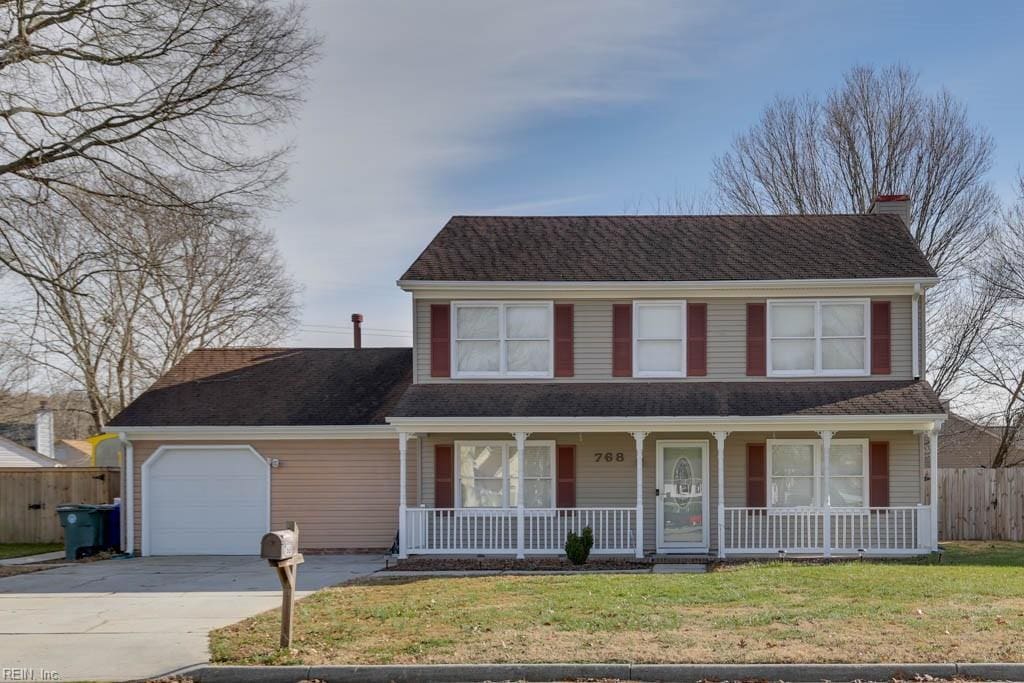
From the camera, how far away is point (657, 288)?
2055cm

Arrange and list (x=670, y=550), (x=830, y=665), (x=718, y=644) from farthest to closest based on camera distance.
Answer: (x=670, y=550), (x=718, y=644), (x=830, y=665)

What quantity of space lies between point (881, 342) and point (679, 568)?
618cm

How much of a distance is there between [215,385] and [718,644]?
50.5 feet

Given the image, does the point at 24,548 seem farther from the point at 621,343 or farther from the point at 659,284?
the point at 659,284

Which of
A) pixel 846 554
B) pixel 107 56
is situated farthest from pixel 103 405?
pixel 846 554

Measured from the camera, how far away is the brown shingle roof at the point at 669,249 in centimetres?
2061

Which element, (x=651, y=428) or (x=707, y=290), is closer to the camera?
(x=651, y=428)

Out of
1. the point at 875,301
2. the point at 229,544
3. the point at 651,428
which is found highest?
the point at 875,301

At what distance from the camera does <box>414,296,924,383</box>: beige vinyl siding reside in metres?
20.4

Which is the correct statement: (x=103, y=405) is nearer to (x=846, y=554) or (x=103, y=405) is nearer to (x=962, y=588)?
(x=846, y=554)

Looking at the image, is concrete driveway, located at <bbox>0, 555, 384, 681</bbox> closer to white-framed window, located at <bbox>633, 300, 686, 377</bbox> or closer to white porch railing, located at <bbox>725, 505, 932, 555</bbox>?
white-framed window, located at <bbox>633, 300, 686, 377</bbox>

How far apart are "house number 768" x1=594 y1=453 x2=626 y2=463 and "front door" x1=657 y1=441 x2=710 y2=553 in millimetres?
729

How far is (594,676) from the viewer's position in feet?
31.2

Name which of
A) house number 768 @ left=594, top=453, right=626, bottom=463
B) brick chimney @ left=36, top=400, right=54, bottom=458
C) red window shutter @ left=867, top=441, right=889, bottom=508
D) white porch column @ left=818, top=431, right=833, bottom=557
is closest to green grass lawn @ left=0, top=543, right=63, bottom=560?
house number 768 @ left=594, top=453, right=626, bottom=463
